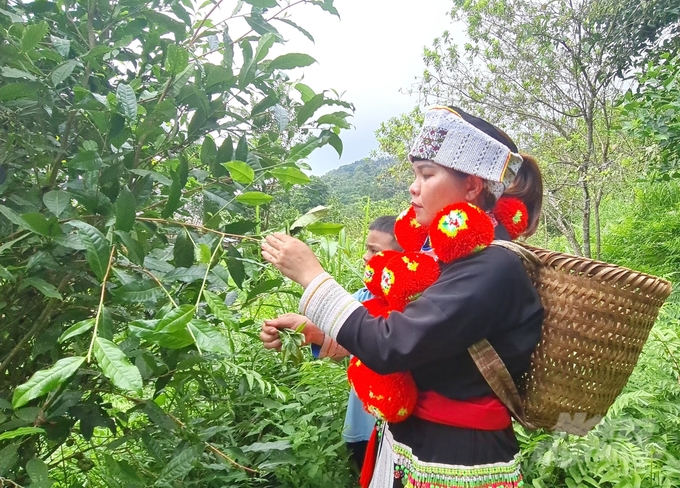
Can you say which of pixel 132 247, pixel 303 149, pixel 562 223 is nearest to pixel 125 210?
pixel 132 247

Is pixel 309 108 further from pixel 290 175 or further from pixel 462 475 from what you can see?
pixel 462 475

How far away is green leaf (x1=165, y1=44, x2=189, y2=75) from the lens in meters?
0.99

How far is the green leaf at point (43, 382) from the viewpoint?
608 mm

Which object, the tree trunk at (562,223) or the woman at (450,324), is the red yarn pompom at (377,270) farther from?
the tree trunk at (562,223)

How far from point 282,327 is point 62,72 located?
66cm

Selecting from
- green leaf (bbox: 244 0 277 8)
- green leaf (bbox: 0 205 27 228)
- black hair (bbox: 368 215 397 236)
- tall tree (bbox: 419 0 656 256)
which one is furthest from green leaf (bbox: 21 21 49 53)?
tall tree (bbox: 419 0 656 256)

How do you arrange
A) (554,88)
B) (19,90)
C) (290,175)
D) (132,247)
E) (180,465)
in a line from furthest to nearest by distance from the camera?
(554,88), (180,465), (290,175), (19,90), (132,247)

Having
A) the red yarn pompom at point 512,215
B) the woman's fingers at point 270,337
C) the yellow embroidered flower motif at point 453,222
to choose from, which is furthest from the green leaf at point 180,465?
the red yarn pompom at point 512,215

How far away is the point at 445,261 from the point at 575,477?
3.81ft

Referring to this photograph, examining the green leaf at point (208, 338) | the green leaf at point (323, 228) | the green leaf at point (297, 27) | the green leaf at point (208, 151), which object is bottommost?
the green leaf at point (208, 338)

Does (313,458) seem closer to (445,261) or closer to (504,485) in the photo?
(504,485)

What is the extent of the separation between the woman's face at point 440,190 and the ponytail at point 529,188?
14 centimetres

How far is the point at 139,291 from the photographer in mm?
845

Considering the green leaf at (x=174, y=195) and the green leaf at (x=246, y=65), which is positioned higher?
the green leaf at (x=246, y=65)
